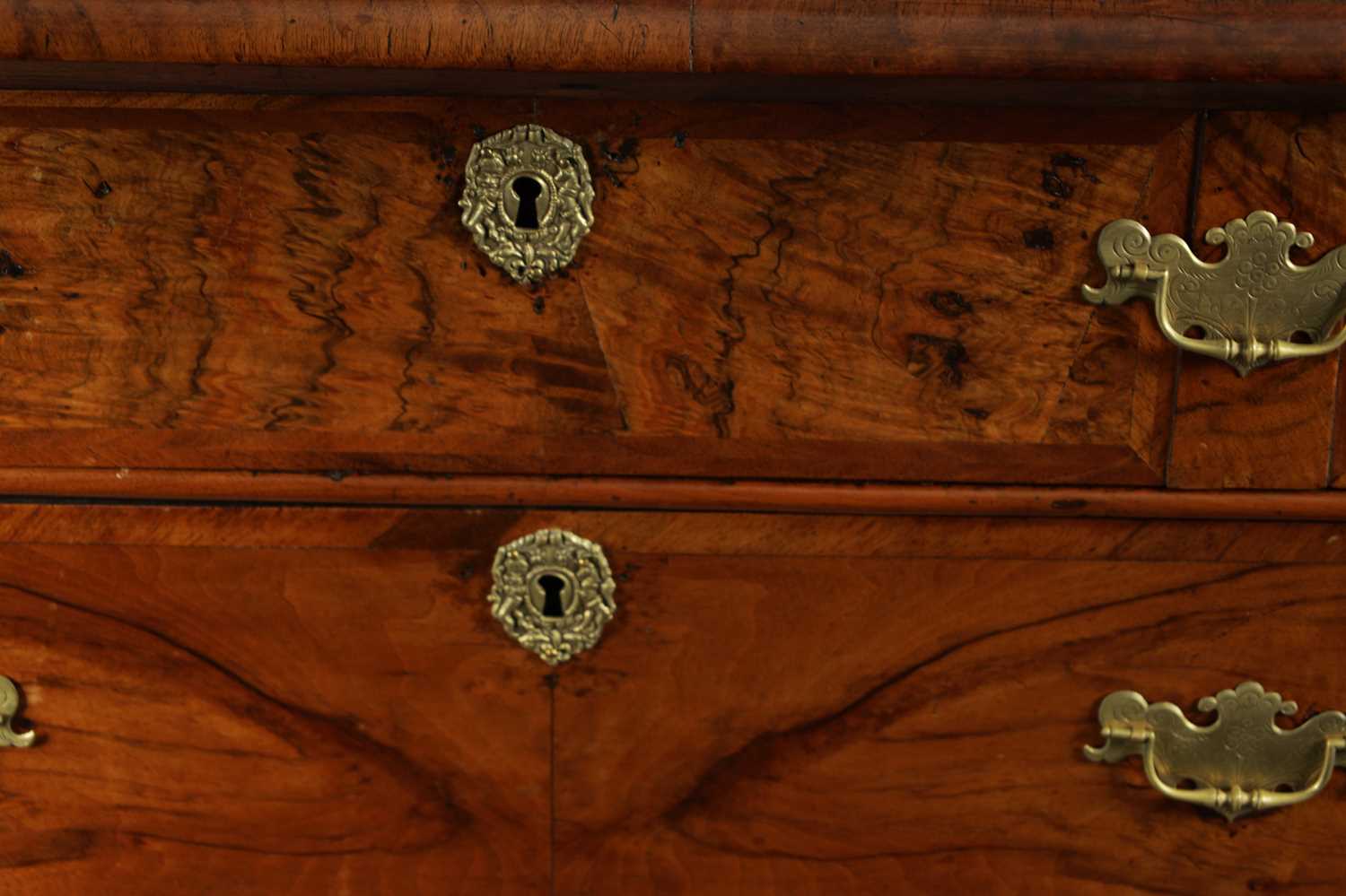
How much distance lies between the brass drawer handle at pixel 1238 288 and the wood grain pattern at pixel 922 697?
94mm

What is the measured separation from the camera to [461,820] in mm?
559

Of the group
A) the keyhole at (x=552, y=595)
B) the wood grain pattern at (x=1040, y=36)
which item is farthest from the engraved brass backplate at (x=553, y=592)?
the wood grain pattern at (x=1040, y=36)

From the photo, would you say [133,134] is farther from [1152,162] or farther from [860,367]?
[1152,162]

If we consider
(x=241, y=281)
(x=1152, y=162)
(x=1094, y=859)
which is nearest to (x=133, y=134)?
(x=241, y=281)

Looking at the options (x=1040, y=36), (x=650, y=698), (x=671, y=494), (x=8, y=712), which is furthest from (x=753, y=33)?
(x=8, y=712)

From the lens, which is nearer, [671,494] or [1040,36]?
[1040,36]

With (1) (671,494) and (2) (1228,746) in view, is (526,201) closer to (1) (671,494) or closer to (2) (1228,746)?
(1) (671,494)

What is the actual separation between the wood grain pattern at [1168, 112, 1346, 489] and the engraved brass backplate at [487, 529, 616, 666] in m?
0.28

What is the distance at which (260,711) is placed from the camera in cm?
54

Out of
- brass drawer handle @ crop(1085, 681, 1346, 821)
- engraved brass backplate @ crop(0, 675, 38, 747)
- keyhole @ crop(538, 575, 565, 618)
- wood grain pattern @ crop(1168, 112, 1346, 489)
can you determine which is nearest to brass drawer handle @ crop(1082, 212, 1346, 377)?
wood grain pattern @ crop(1168, 112, 1346, 489)

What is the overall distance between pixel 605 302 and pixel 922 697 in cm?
26

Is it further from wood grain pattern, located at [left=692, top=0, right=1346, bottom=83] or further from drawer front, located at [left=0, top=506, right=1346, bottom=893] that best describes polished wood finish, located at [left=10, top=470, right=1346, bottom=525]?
wood grain pattern, located at [left=692, top=0, right=1346, bottom=83]

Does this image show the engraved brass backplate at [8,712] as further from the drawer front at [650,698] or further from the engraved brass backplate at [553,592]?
the engraved brass backplate at [553,592]

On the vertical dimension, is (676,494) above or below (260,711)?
above
